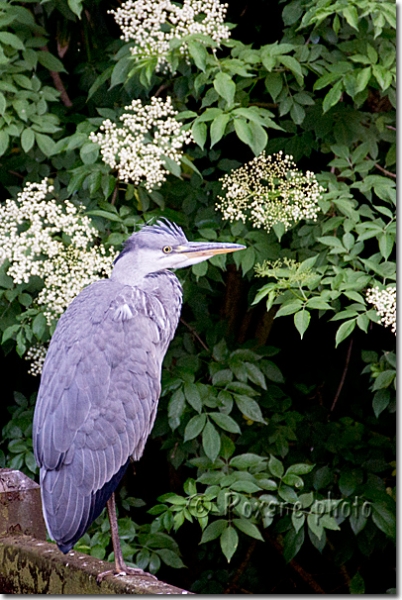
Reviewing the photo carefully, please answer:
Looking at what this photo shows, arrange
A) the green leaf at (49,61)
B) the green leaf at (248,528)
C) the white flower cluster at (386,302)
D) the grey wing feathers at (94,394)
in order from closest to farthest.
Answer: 1. the grey wing feathers at (94,394)
2. the white flower cluster at (386,302)
3. the green leaf at (248,528)
4. the green leaf at (49,61)

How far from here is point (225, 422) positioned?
192cm

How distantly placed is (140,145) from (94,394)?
0.53 meters

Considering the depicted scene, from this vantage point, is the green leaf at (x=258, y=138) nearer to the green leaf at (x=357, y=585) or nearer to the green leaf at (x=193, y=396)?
the green leaf at (x=193, y=396)

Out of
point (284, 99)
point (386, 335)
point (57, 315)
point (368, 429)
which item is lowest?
point (368, 429)

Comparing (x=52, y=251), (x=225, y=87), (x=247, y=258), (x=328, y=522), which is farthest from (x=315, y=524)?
(x=225, y=87)

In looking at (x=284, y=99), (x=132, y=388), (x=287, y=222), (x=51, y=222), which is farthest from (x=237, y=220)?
(x=132, y=388)

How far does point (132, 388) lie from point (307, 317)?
0.36 meters

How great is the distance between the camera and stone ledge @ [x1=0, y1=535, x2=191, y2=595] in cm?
125

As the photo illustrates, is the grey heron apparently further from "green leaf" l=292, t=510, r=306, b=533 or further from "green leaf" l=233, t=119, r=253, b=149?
"green leaf" l=292, t=510, r=306, b=533

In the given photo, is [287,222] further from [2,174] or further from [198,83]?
[2,174]

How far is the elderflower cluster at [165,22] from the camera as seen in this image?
5.81 ft

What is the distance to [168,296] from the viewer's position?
161 centimetres

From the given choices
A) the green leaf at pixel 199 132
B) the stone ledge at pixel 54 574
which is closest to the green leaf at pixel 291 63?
the green leaf at pixel 199 132

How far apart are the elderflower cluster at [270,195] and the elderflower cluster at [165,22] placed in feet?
0.92
